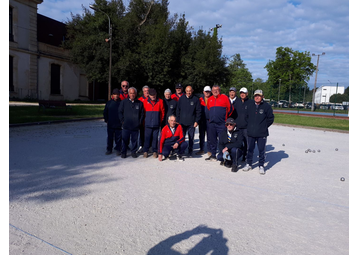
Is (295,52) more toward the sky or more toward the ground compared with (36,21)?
more toward the sky

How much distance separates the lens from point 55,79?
115 ft

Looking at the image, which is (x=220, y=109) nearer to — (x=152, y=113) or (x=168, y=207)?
(x=152, y=113)

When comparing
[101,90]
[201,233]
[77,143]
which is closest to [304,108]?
[101,90]

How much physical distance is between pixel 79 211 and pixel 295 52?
231 ft

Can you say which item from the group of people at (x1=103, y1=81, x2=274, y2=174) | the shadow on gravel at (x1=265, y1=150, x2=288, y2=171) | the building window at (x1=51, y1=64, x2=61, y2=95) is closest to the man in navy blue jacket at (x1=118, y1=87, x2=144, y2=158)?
the group of people at (x1=103, y1=81, x2=274, y2=174)

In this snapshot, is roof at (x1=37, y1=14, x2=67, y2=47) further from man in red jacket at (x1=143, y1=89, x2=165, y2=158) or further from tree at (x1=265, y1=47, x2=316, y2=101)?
tree at (x1=265, y1=47, x2=316, y2=101)

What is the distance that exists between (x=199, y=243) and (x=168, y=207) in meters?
1.13

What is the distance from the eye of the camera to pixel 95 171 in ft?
20.4

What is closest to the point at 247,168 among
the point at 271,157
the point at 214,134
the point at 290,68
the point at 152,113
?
the point at 214,134

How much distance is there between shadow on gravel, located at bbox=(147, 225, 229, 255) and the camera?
317cm

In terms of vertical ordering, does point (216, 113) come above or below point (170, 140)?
above

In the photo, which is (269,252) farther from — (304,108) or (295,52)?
(295,52)

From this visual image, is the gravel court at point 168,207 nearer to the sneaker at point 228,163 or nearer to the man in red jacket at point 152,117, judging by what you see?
the sneaker at point 228,163

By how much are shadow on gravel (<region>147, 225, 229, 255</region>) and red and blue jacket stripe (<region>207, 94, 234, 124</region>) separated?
4566 millimetres
